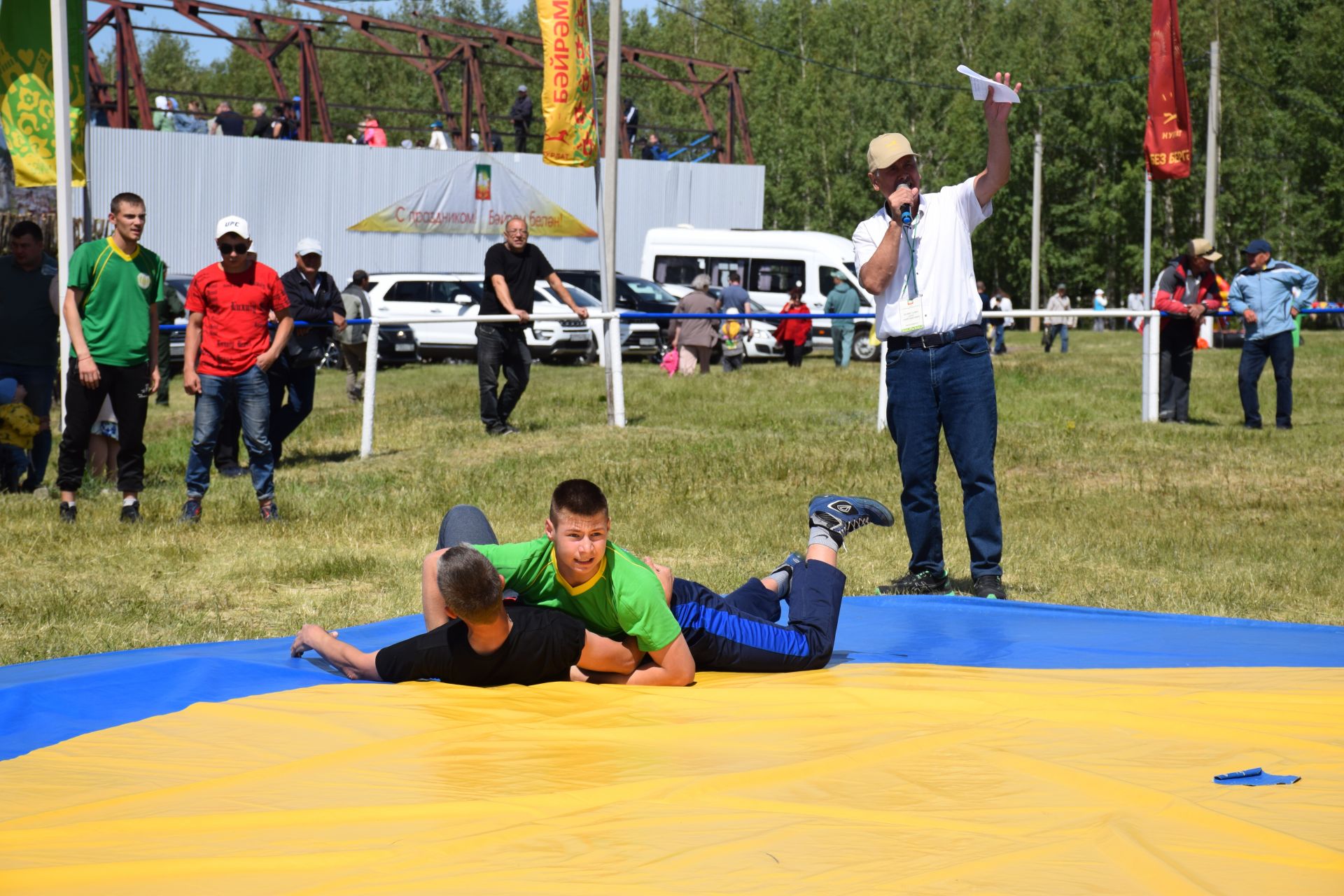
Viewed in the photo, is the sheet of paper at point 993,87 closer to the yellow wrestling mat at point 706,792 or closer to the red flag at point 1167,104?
the yellow wrestling mat at point 706,792

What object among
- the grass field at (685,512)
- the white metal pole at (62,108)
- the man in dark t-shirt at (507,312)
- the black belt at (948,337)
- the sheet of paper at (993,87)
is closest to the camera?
the sheet of paper at (993,87)

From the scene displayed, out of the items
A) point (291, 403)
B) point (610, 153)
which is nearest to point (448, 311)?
point (610, 153)

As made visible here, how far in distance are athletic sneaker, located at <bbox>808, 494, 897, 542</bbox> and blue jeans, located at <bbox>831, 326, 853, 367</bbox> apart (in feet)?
58.6

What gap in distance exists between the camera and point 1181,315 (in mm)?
14516

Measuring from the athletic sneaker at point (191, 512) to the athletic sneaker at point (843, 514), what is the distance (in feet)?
15.6

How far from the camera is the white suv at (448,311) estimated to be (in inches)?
1045

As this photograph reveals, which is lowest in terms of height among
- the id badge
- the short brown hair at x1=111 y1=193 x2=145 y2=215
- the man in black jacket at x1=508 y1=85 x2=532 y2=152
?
the id badge

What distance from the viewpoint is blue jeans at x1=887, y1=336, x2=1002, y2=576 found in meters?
6.74

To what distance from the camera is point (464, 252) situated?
34.0 m

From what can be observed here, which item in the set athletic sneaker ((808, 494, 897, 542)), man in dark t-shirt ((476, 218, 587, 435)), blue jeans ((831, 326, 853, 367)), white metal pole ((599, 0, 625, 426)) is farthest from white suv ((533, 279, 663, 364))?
athletic sneaker ((808, 494, 897, 542))

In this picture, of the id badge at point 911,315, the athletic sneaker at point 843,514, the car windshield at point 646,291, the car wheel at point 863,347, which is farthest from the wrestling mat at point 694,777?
the car windshield at point 646,291

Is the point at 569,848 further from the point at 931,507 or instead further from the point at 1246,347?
the point at 1246,347

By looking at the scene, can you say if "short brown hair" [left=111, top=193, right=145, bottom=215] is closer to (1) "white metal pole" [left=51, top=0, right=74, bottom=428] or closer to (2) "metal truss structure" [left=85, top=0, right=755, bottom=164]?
(1) "white metal pole" [left=51, top=0, right=74, bottom=428]

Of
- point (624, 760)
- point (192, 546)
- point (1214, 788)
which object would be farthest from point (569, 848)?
point (192, 546)
